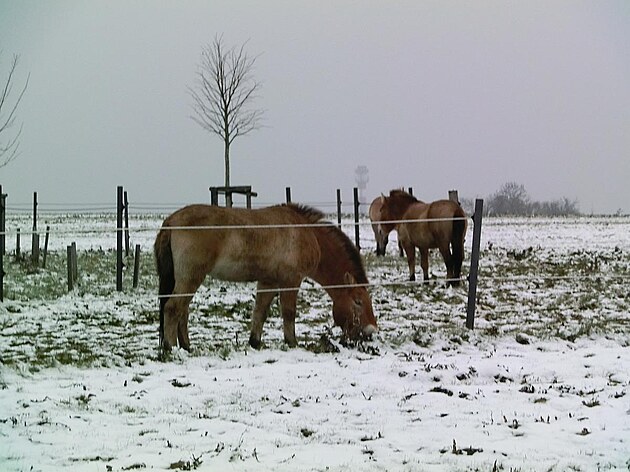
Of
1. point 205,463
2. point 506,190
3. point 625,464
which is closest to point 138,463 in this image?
point 205,463

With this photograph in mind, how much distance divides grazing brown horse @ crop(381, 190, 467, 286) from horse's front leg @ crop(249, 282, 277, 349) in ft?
12.0

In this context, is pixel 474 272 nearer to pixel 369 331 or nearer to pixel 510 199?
pixel 369 331

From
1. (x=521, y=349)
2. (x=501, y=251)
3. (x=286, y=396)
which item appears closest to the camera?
(x=286, y=396)

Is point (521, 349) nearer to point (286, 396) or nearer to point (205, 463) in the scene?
point (286, 396)

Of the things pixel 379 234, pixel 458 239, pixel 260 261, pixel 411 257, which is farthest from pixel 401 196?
pixel 260 261

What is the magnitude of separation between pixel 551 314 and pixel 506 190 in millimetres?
35424

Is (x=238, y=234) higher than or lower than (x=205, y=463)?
higher

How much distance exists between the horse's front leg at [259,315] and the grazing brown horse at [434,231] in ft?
12.0

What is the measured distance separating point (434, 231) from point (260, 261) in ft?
15.5

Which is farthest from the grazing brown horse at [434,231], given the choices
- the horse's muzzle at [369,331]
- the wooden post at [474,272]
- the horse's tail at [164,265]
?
the horse's tail at [164,265]

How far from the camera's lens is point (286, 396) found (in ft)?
13.1

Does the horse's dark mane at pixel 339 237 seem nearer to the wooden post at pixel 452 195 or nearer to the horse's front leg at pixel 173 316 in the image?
the horse's front leg at pixel 173 316

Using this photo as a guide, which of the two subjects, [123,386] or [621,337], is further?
[621,337]

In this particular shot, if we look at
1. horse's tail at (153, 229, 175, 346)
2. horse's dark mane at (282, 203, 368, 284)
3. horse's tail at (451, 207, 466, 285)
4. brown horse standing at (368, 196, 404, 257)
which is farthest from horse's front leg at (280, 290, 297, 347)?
brown horse standing at (368, 196, 404, 257)
